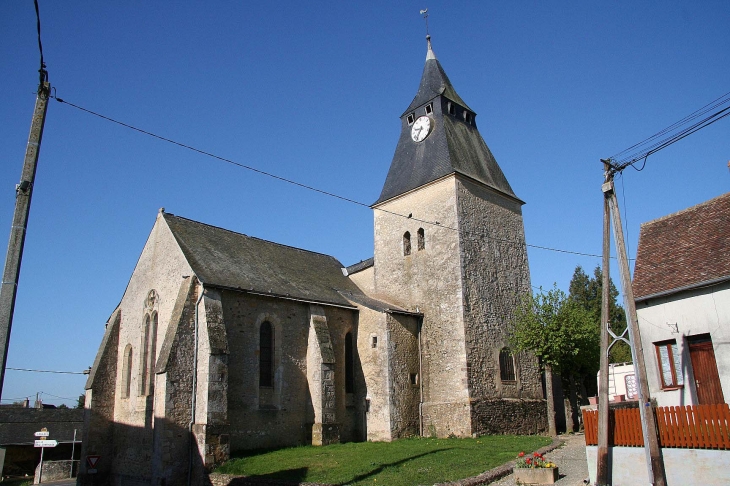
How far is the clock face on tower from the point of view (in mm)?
29047

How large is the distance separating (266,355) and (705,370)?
14975 mm

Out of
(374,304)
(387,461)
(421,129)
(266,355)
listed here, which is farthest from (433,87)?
(387,461)

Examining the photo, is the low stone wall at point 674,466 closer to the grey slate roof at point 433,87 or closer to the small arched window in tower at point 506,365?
the small arched window in tower at point 506,365

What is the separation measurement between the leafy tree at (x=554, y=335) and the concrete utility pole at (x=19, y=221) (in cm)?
2068

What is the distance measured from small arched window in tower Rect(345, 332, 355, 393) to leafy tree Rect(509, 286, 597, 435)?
299 inches

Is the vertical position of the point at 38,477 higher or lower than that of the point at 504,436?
lower

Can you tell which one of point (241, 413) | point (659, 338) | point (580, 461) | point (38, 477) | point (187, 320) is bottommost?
point (38, 477)

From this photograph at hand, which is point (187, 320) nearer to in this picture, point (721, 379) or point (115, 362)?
point (115, 362)

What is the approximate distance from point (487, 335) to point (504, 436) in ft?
14.8

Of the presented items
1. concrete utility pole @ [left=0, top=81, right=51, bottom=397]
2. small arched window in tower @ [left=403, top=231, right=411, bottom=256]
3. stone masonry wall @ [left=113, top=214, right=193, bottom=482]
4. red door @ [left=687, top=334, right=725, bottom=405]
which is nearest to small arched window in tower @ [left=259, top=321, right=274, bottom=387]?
stone masonry wall @ [left=113, top=214, right=193, bottom=482]

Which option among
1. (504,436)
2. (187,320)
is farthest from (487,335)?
(187,320)

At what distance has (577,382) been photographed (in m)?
27.0

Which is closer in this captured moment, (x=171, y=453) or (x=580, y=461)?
(x=580, y=461)

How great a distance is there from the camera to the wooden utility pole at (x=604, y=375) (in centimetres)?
1245
